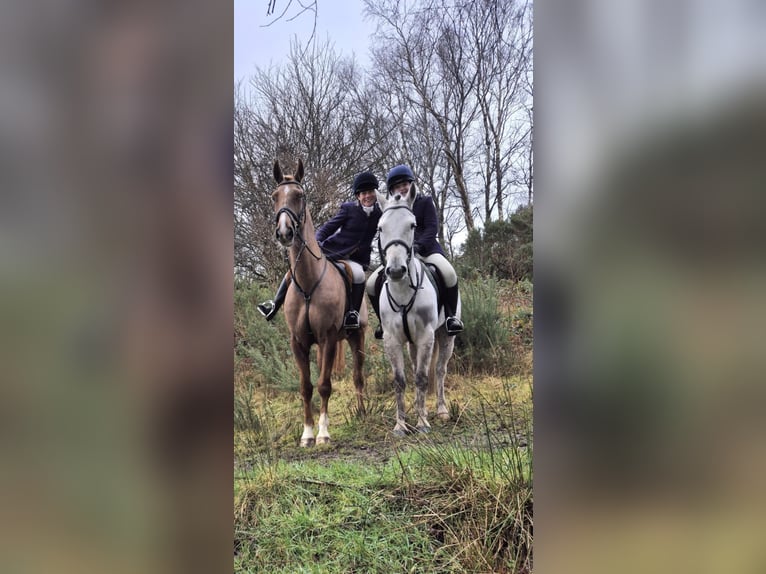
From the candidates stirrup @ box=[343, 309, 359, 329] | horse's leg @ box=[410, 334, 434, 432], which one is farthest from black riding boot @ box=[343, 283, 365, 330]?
horse's leg @ box=[410, 334, 434, 432]

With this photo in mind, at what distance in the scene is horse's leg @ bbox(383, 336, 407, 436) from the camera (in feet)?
8.09

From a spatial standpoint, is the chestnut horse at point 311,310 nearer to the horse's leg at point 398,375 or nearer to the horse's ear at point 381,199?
the horse's leg at point 398,375

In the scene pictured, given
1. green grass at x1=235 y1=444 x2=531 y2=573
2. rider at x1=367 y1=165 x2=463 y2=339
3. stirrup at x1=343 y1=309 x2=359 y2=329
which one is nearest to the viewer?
green grass at x1=235 y1=444 x2=531 y2=573

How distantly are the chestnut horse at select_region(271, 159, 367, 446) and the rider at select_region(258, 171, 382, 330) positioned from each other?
53 mm

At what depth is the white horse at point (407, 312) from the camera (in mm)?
2451

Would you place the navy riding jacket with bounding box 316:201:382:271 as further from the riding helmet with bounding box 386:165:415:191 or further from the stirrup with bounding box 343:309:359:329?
the stirrup with bounding box 343:309:359:329

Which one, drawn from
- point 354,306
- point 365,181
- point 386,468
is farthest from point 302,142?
point 386,468

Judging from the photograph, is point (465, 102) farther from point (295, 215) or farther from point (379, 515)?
point (379, 515)
